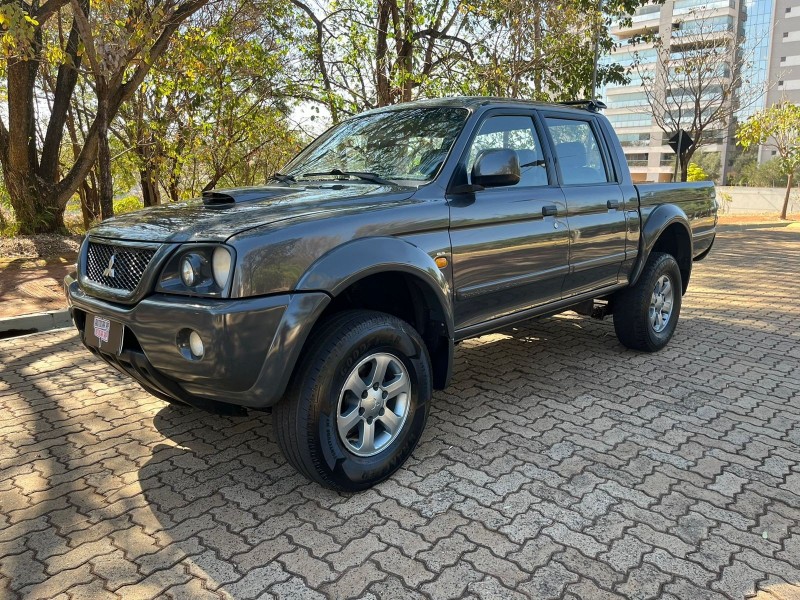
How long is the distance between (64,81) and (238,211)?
1042cm

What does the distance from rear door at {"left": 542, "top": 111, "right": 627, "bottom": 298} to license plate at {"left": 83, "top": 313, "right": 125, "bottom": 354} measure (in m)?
2.84

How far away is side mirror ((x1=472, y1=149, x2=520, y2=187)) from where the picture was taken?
3.29 m

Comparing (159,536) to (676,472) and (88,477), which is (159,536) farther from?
(676,472)

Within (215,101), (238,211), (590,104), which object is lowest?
(238,211)

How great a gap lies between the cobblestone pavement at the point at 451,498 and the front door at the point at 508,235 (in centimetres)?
80

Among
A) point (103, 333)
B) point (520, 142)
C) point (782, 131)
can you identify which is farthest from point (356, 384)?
point (782, 131)

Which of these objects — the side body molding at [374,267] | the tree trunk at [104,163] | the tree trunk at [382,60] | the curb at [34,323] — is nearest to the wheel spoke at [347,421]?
the side body molding at [374,267]

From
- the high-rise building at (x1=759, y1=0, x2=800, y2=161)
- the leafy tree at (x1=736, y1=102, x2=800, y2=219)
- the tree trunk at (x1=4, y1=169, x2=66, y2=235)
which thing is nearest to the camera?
the tree trunk at (x1=4, y1=169, x2=66, y2=235)

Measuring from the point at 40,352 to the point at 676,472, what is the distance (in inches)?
202

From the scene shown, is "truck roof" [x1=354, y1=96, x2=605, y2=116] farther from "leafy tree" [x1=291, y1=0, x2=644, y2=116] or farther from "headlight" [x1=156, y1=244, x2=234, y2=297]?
"leafy tree" [x1=291, y1=0, x2=644, y2=116]

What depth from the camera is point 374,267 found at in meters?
2.83

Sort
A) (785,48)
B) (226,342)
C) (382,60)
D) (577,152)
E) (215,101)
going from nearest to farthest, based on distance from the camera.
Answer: (226,342), (577,152), (382,60), (215,101), (785,48)

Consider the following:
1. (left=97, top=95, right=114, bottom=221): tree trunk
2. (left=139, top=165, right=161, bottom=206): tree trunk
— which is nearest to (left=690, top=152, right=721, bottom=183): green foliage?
(left=139, top=165, right=161, bottom=206): tree trunk

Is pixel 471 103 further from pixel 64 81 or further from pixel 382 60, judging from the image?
pixel 64 81
